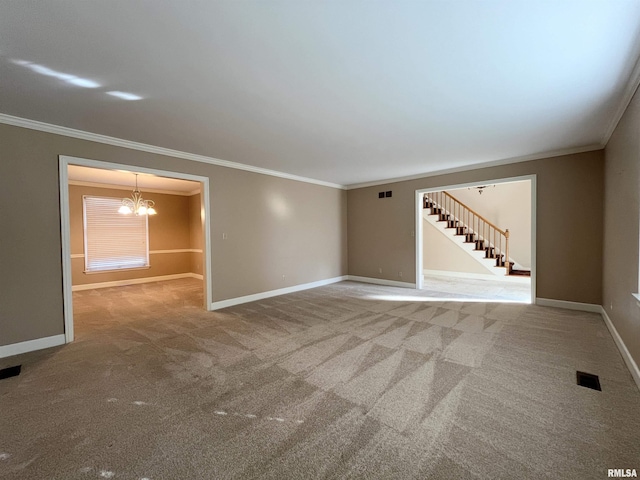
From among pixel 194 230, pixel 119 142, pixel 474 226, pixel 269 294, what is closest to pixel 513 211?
pixel 474 226

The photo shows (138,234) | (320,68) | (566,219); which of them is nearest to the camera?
(320,68)

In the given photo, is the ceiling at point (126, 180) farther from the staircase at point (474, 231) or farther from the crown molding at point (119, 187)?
the staircase at point (474, 231)

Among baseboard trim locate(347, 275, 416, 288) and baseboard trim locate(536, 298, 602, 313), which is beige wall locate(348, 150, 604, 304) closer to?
baseboard trim locate(536, 298, 602, 313)

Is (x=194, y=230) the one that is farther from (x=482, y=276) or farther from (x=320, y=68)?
(x=482, y=276)

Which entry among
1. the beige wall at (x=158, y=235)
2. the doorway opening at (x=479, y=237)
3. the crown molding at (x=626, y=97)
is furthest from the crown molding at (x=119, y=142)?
the crown molding at (x=626, y=97)

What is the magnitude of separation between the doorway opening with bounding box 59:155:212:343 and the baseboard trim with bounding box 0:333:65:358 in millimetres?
1854

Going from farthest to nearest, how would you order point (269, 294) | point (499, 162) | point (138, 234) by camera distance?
point (138, 234) < point (269, 294) < point (499, 162)

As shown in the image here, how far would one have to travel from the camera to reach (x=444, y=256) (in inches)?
324

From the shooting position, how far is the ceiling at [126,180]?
541cm

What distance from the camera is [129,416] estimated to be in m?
1.92

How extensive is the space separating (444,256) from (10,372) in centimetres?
894

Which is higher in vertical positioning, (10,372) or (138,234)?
(138,234)

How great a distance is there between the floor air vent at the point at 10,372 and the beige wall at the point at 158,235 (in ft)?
15.2

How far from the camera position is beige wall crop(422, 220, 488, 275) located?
778cm
